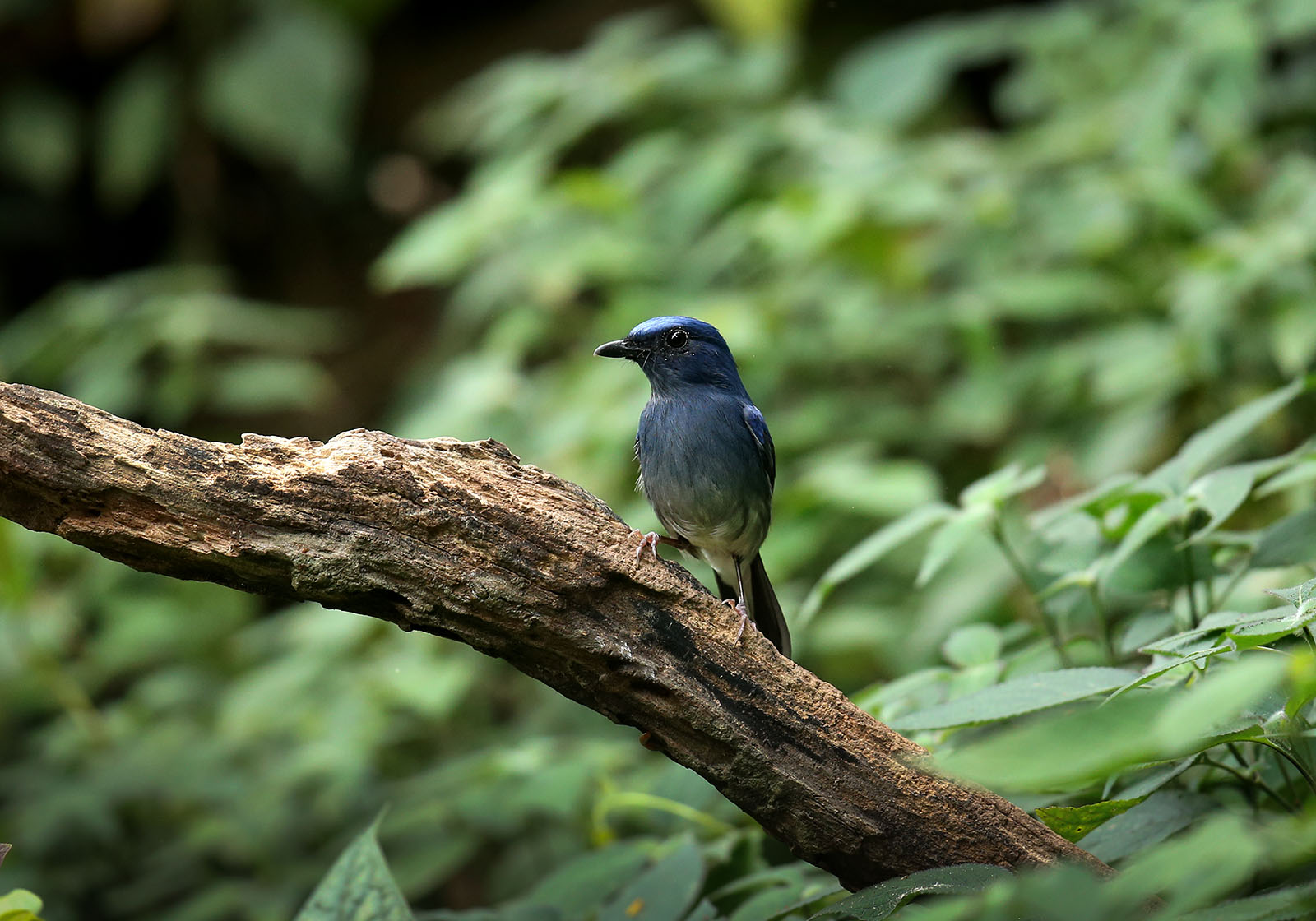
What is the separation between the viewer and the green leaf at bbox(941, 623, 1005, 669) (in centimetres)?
253

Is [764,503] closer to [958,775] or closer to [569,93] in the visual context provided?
[958,775]

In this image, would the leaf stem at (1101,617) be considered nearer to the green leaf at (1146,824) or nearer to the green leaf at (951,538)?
the green leaf at (951,538)

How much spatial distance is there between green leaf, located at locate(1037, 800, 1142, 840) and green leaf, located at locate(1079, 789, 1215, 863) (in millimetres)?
63

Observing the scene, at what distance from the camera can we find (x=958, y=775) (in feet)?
4.01

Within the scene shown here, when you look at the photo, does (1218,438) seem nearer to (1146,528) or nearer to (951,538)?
(1146,528)

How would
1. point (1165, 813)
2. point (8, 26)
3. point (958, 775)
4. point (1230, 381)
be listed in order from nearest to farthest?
1. point (958, 775)
2. point (1165, 813)
3. point (1230, 381)
4. point (8, 26)

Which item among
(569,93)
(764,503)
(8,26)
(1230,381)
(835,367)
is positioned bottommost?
(764,503)

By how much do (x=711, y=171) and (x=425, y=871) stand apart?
3.66 m

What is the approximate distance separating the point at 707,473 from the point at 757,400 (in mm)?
2263

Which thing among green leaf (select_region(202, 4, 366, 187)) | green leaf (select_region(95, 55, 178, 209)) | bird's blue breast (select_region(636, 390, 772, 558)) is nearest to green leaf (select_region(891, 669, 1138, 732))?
bird's blue breast (select_region(636, 390, 772, 558))

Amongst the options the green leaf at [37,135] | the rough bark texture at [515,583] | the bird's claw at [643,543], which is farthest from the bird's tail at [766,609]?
the green leaf at [37,135]

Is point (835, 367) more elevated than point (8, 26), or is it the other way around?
point (8, 26)

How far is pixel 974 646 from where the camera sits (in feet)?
8.42

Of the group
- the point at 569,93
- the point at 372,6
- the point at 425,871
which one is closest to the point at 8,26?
the point at 372,6
